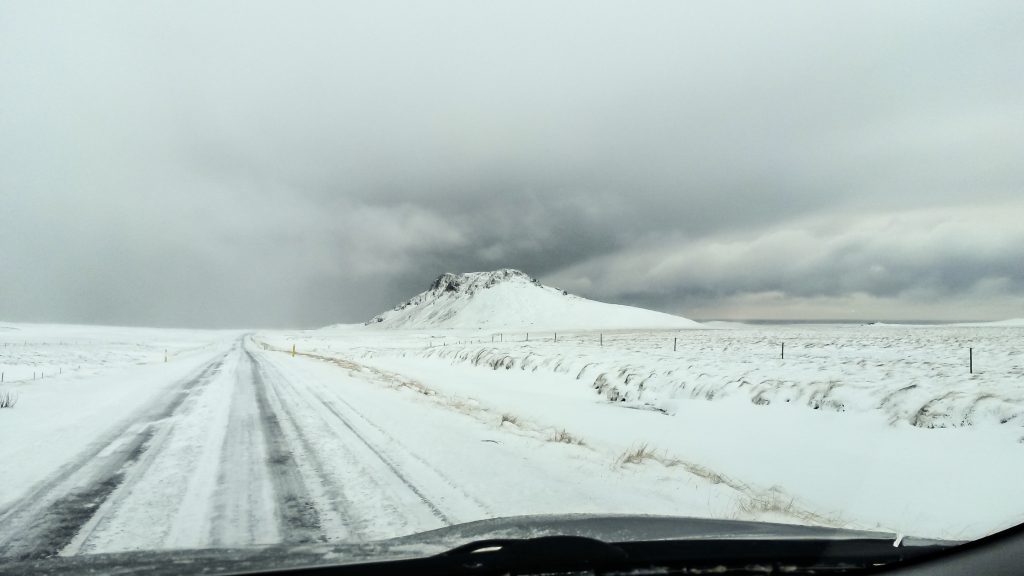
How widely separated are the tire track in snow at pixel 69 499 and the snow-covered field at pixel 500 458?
28mm

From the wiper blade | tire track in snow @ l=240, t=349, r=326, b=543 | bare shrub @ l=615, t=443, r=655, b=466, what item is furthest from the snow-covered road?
the wiper blade

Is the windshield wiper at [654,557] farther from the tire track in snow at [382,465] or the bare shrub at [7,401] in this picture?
the bare shrub at [7,401]

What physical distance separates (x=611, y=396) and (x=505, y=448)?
21.9ft

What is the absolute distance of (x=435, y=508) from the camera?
199 inches

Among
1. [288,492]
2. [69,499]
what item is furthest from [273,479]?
[69,499]

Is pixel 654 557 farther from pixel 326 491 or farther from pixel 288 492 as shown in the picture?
pixel 288 492

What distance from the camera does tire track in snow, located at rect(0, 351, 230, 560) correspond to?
4.21m

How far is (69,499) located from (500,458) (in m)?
4.77

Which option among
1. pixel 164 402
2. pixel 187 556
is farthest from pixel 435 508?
pixel 164 402

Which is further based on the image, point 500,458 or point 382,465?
point 500,458

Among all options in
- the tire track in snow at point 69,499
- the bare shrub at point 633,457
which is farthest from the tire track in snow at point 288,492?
the bare shrub at point 633,457

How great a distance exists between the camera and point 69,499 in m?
5.34

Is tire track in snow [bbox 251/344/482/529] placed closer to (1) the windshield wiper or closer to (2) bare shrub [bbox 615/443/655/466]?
(1) the windshield wiper

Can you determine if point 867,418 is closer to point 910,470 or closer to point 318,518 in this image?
point 910,470
